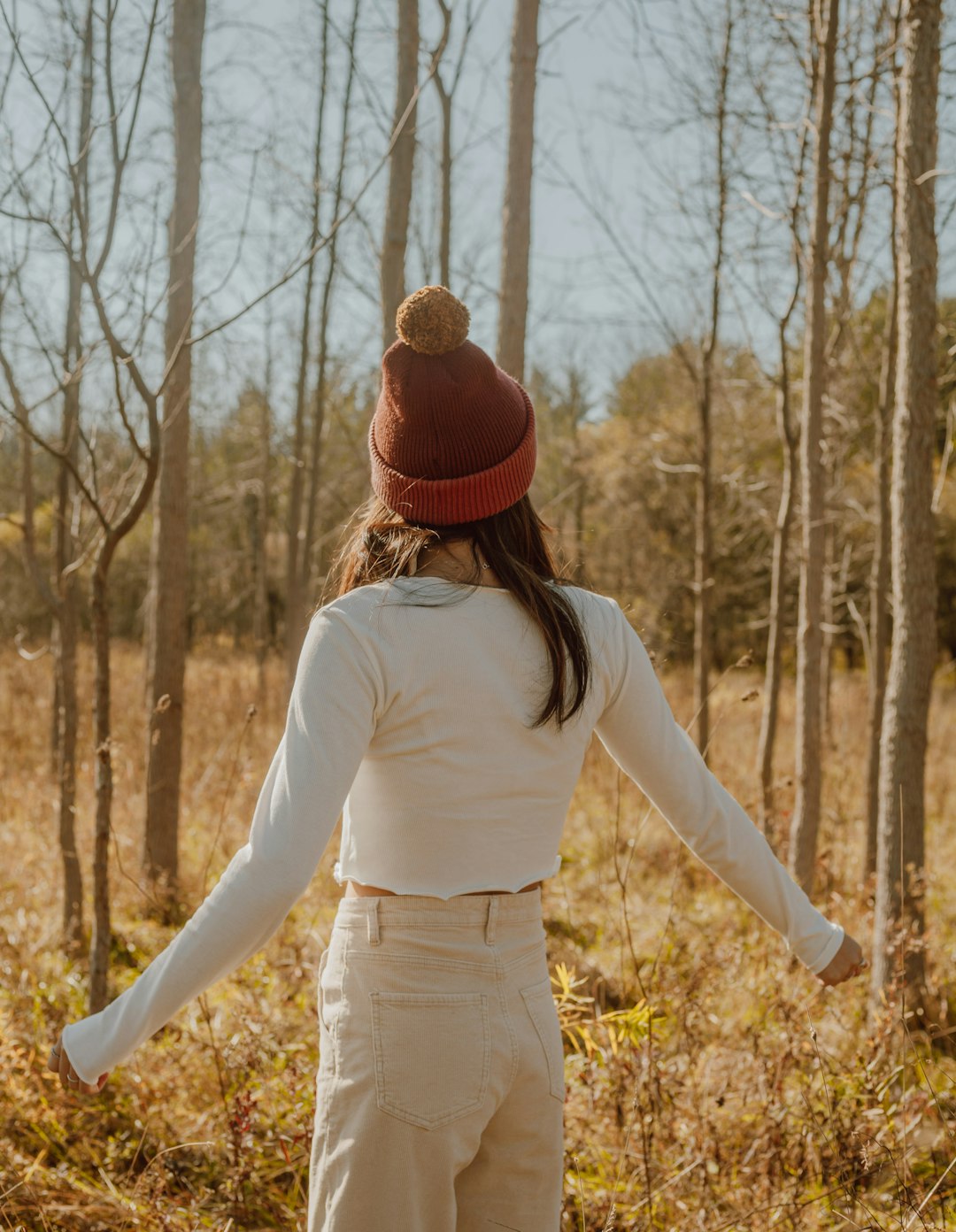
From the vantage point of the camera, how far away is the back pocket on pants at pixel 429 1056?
4.21 ft

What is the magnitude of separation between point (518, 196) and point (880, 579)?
9.71 feet

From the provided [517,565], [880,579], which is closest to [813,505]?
[880,579]

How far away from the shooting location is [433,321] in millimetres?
1380

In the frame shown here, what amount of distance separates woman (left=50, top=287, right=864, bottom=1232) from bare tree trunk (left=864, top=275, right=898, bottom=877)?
4.31 metres

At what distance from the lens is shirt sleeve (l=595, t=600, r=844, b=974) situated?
1.50 m

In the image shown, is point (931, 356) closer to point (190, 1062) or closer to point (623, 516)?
point (190, 1062)

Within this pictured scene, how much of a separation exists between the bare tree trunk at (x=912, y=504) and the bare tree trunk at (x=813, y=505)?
1.07 meters

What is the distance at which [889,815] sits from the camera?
3.44 meters

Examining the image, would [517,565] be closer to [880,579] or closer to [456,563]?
[456,563]

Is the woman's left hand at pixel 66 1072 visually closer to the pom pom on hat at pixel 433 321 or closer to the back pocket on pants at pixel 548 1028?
the back pocket on pants at pixel 548 1028

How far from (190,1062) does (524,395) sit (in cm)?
267

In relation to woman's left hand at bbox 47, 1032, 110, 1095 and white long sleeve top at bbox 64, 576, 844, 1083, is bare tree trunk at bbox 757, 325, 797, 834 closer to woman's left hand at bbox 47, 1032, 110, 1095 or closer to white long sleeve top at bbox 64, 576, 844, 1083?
white long sleeve top at bbox 64, 576, 844, 1083

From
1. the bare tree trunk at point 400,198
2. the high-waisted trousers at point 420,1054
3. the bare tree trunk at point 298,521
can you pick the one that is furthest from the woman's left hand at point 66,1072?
the bare tree trunk at point 298,521

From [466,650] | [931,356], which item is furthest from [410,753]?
[931,356]
